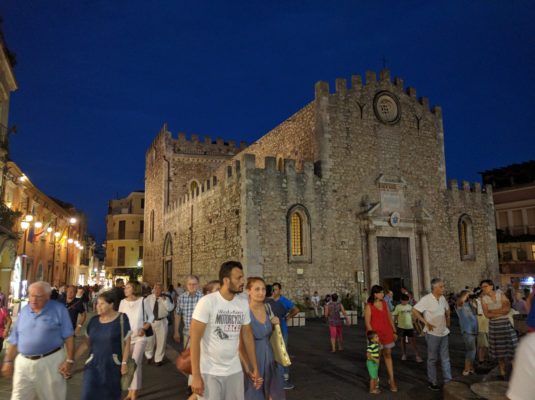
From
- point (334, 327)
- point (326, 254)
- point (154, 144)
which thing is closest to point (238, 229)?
point (326, 254)

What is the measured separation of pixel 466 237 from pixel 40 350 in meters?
23.1

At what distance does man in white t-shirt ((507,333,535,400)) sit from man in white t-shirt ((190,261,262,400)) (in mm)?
2513

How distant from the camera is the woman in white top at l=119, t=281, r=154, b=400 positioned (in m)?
6.73

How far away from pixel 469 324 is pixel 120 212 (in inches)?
1903

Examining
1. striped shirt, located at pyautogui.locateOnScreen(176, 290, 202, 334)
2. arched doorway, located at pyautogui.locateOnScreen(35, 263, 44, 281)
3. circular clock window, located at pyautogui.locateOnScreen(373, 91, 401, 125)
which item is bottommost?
striped shirt, located at pyautogui.locateOnScreen(176, 290, 202, 334)

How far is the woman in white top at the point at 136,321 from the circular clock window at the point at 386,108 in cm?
1750

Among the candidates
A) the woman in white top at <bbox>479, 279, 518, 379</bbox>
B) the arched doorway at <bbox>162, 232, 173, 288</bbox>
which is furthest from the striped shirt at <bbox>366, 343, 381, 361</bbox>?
the arched doorway at <bbox>162, 232, 173, 288</bbox>

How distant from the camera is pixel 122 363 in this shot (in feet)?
16.6

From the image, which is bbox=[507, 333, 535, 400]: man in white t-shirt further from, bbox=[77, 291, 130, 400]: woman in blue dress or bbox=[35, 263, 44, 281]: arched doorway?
bbox=[35, 263, 44, 281]: arched doorway

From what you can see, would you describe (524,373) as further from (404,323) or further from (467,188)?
(467,188)

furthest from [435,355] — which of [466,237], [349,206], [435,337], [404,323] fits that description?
[466,237]

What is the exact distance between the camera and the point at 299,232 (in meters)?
19.2

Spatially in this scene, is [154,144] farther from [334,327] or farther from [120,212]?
[334,327]

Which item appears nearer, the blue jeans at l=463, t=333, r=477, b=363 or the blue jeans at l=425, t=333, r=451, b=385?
the blue jeans at l=425, t=333, r=451, b=385
